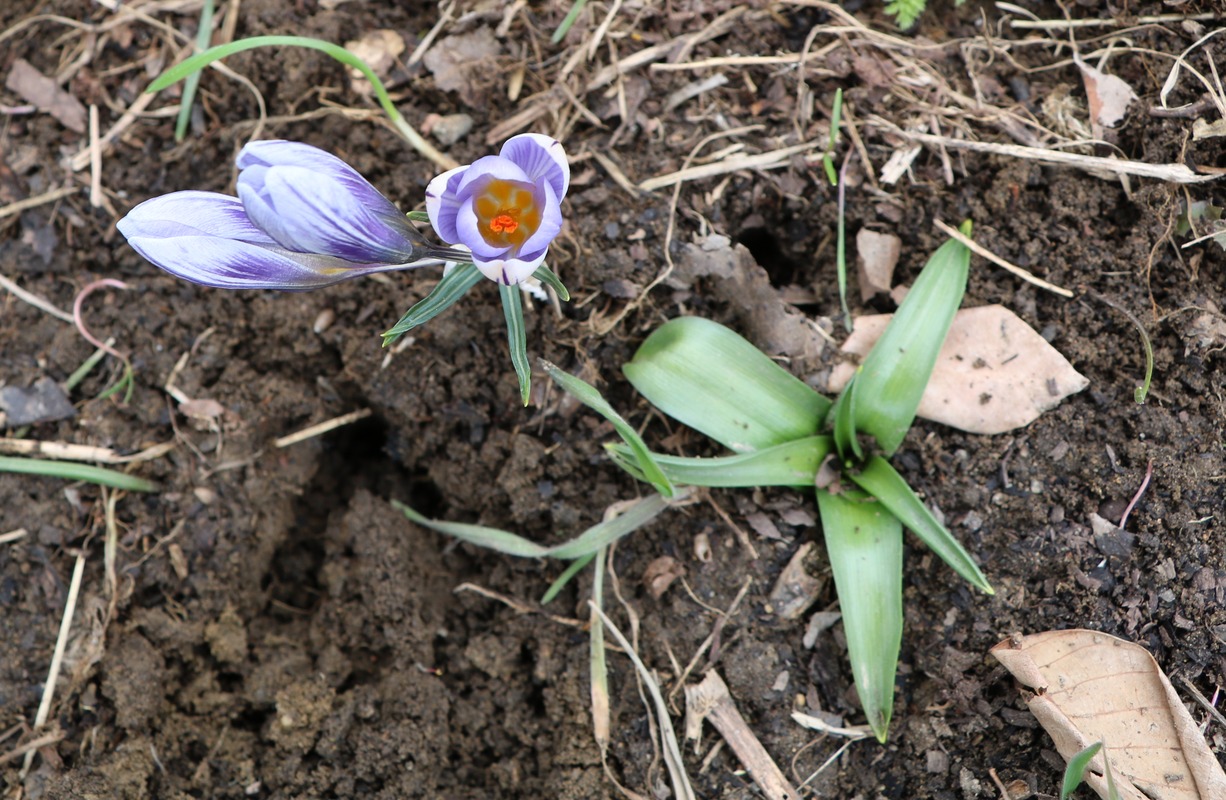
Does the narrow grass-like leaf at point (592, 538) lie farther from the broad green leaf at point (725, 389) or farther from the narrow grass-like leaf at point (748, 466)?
the broad green leaf at point (725, 389)

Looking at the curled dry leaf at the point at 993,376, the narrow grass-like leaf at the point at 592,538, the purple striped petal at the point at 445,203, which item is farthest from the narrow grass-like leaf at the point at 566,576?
the purple striped petal at the point at 445,203

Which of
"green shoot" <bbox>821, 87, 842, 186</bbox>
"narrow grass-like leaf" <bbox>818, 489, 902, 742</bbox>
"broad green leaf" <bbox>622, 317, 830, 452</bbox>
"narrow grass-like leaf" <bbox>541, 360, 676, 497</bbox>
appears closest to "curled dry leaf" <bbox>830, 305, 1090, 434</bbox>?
"broad green leaf" <bbox>622, 317, 830, 452</bbox>

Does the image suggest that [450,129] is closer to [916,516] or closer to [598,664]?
[598,664]

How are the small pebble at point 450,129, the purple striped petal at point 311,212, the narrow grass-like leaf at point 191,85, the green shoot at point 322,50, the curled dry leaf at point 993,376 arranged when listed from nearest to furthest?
the purple striped petal at point 311,212, the green shoot at point 322,50, the curled dry leaf at point 993,376, the small pebble at point 450,129, the narrow grass-like leaf at point 191,85

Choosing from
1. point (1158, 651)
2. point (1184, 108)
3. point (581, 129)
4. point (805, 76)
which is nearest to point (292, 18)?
point (581, 129)

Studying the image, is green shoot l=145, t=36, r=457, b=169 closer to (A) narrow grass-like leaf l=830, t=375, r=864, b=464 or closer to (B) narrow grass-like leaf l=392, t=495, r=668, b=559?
(B) narrow grass-like leaf l=392, t=495, r=668, b=559

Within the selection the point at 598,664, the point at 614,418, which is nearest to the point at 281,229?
the point at 614,418
